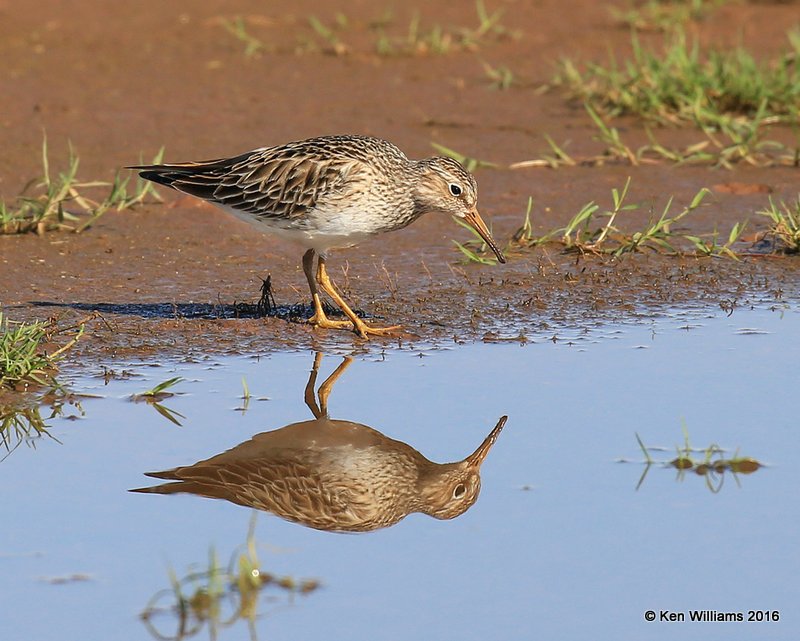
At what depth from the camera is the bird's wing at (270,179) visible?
7914 mm

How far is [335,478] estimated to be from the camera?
235 inches

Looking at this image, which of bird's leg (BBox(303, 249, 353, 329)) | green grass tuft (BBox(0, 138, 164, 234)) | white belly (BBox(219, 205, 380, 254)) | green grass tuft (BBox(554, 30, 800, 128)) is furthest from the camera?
green grass tuft (BBox(554, 30, 800, 128))

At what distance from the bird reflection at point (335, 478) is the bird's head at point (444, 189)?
199cm

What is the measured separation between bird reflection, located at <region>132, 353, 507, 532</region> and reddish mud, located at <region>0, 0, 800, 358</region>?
4.99 ft

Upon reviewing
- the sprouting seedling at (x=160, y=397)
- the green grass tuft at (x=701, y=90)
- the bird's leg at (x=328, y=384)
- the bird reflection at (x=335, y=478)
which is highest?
the green grass tuft at (x=701, y=90)

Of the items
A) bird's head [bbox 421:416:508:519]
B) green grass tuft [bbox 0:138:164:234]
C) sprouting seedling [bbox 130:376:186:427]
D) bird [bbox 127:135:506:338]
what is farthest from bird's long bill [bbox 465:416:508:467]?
green grass tuft [bbox 0:138:164:234]

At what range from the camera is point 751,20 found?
49.4 ft

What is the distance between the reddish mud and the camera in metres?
8.40

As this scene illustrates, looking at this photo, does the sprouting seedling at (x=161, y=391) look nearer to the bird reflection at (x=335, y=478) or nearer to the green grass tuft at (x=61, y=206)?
the bird reflection at (x=335, y=478)

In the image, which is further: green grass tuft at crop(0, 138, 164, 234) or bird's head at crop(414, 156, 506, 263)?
green grass tuft at crop(0, 138, 164, 234)

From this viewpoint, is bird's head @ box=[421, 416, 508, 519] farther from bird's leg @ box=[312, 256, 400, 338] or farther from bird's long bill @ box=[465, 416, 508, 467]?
bird's leg @ box=[312, 256, 400, 338]

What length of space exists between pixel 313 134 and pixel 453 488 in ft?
21.7

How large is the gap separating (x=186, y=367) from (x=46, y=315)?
1.16m

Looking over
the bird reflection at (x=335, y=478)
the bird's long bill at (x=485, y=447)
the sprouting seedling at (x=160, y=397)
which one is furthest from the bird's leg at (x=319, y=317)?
the bird's long bill at (x=485, y=447)
